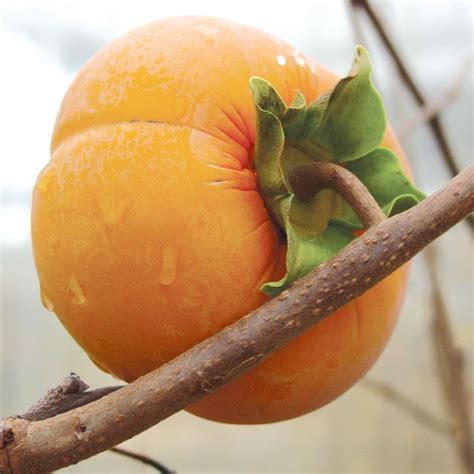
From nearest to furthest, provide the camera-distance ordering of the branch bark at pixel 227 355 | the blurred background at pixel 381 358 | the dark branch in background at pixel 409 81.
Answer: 1. the branch bark at pixel 227 355
2. the dark branch in background at pixel 409 81
3. the blurred background at pixel 381 358

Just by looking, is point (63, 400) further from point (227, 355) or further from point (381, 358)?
point (381, 358)

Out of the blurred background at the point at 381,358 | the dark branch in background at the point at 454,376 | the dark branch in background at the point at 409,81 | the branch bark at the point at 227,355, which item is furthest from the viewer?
the blurred background at the point at 381,358

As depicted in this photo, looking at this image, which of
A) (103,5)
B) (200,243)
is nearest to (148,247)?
(200,243)

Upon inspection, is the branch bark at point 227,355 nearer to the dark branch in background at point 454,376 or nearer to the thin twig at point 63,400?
the thin twig at point 63,400

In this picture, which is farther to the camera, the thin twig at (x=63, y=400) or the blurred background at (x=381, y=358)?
the blurred background at (x=381, y=358)

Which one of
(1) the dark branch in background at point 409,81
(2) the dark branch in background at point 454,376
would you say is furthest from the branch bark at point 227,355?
(2) the dark branch in background at point 454,376

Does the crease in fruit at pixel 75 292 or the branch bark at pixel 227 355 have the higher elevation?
the crease in fruit at pixel 75 292
